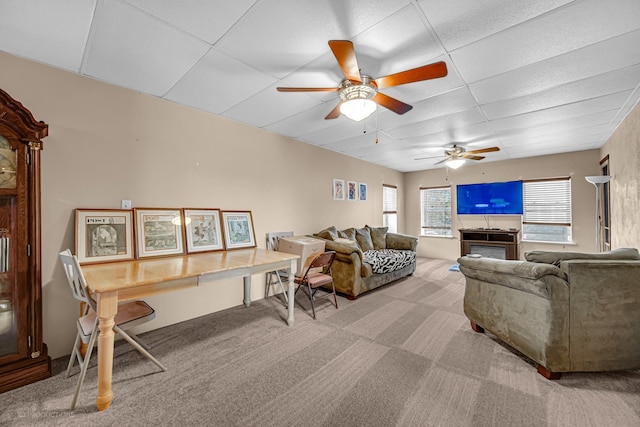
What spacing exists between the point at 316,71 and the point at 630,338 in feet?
10.4

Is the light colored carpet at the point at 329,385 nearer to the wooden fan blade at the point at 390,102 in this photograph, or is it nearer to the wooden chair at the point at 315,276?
the wooden chair at the point at 315,276

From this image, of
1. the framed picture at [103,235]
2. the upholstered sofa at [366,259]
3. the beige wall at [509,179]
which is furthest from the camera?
the beige wall at [509,179]

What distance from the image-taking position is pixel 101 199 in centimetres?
249

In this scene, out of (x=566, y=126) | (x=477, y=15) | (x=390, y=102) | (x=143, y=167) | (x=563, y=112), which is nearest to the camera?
(x=477, y=15)

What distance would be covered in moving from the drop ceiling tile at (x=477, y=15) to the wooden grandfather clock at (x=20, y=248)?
9.51 feet

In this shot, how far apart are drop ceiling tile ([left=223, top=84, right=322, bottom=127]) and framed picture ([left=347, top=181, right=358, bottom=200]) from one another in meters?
2.46

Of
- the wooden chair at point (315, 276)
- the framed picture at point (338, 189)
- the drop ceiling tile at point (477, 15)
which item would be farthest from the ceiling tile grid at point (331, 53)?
the framed picture at point (338, 189)

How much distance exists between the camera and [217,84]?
2.51 m

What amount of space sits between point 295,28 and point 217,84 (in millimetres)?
1127

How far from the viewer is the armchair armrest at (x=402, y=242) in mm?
5293

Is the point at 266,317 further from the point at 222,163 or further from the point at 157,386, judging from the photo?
the point at 222,163

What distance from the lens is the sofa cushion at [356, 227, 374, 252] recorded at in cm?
511

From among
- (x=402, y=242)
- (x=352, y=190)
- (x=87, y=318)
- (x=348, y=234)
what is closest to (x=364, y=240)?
(x=348, y=234)

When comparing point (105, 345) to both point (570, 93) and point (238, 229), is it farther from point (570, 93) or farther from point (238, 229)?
point (570, 93)
